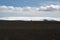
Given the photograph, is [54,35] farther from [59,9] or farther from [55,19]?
[59,9]

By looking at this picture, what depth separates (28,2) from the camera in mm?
1091

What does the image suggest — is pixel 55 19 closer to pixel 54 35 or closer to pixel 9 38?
pixel 54 35

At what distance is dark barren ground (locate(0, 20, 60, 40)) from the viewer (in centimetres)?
87

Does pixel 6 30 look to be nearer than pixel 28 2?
Yes

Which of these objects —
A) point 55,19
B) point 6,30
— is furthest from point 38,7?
point 6,30

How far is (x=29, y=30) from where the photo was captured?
91 centimetres

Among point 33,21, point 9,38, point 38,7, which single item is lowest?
point 9,38

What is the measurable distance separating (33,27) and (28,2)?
11.2 inches

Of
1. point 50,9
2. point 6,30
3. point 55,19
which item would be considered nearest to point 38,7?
point 50,9

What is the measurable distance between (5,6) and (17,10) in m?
0.11

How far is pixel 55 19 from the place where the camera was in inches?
35.9

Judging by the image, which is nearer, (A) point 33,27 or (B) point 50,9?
(A) point 33,27

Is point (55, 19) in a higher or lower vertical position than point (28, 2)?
lower

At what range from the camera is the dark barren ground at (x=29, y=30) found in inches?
34.4
